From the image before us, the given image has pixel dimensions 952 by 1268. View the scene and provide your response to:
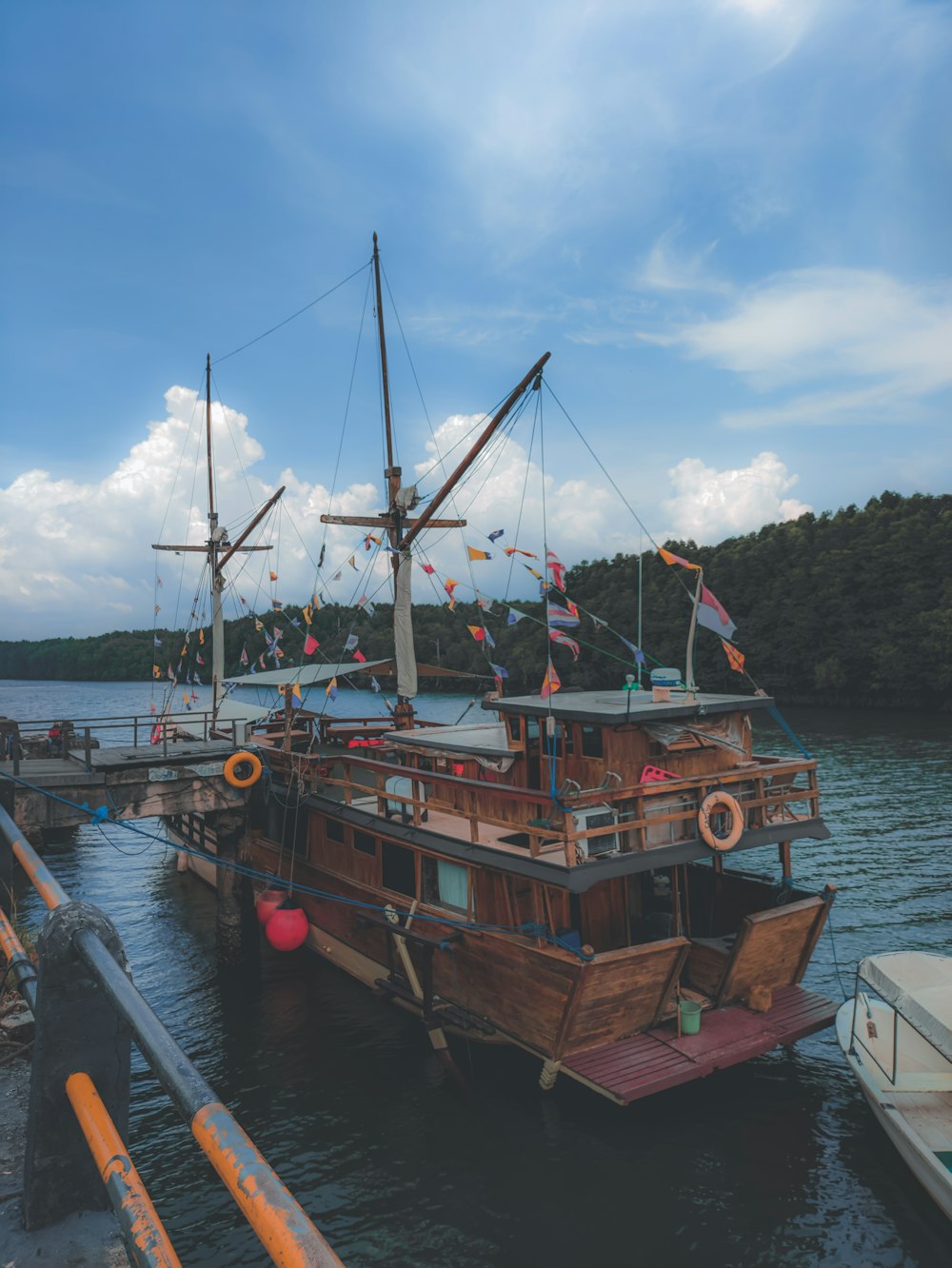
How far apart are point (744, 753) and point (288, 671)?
56.1 feet

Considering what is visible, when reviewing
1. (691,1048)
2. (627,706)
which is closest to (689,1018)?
(691,1048)

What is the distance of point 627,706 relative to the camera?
13508 millimetres

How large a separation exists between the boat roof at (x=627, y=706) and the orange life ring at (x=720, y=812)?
154 centimetres

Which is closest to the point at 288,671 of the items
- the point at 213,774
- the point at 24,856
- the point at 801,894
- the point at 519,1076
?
the point at 213,774

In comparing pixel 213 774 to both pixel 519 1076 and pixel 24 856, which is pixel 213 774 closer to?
pixel 519 1076

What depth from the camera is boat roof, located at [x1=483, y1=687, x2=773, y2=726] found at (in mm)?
13812

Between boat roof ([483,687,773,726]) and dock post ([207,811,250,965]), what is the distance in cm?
924

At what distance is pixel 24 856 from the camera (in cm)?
426

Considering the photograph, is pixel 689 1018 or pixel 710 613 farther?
pixel 710 613

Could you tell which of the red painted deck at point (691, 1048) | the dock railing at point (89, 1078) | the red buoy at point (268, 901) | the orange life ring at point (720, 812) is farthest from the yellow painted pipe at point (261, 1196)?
the red buoy at point (268, 901)

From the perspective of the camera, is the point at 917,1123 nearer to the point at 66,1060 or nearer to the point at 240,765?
the point at 66,1060

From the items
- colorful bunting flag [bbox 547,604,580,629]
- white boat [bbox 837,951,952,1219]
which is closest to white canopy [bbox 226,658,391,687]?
colorful bunting flag [bbox 547,604,580,629]

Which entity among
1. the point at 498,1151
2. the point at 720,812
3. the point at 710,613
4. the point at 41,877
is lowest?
the point at 498,1151

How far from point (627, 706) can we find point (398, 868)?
669 cm
